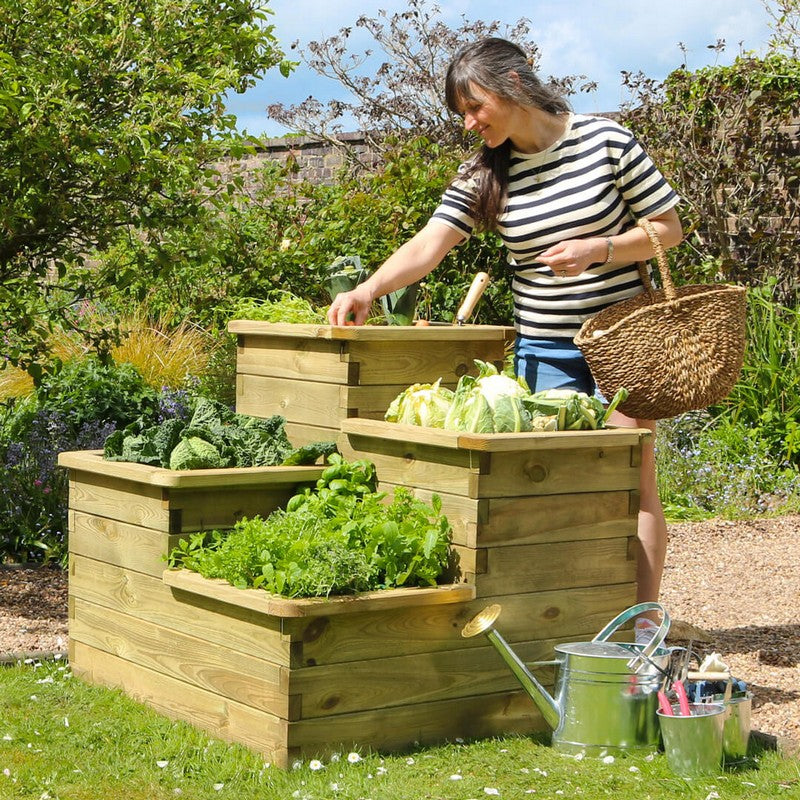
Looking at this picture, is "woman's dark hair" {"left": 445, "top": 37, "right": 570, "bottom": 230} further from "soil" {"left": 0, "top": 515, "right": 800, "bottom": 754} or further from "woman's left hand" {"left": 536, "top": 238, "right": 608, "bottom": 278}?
"soil" {"left": 0, "top": 515, "right": 800, "bottom": 754}

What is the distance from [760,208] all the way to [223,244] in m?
3.58

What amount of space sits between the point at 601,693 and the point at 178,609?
1.19 m

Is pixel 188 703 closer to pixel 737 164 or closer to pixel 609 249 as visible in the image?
pixel 609 249

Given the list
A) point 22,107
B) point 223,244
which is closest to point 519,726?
point 22,107

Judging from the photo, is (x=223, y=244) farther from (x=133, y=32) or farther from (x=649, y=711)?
(x=649, y=711)

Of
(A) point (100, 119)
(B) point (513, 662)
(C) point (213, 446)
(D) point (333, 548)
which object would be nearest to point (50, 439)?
(A) point (100, 119)

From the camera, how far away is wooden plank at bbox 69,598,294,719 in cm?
321

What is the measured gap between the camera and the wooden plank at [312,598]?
3105mm

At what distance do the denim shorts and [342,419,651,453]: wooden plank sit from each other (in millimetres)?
333

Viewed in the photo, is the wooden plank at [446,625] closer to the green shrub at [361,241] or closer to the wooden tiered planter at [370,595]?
the wooden tiered planter at [370,595]

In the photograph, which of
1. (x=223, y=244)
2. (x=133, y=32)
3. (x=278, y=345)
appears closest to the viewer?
(x=278, y=345)

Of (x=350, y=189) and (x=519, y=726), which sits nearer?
(x=519, y=726)

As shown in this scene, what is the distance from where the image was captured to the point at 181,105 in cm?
495

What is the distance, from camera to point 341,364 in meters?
3.90
